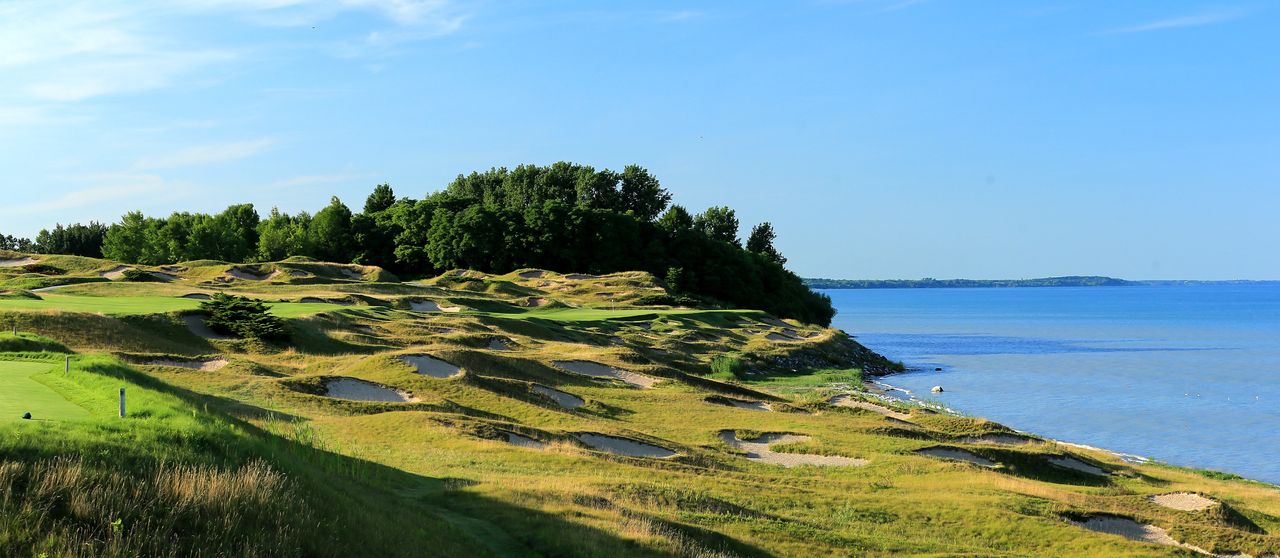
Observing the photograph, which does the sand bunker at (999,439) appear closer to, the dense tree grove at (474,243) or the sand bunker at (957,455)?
the sand bunker at (957,455)

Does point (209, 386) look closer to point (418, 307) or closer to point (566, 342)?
point (566, 342)

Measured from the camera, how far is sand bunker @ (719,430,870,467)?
30422 mm

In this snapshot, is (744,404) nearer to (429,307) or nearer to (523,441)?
(523,441)

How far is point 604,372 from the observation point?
4559 cm

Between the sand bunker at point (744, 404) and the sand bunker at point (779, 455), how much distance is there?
21.3ft

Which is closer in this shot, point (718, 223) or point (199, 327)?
point (199, 327)

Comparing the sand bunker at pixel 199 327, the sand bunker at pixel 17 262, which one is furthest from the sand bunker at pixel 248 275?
the sand bunker at pixel 199 327

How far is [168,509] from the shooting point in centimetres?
1122

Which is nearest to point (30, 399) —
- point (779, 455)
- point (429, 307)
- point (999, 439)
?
point (779, 455)

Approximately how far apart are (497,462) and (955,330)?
139160 mm

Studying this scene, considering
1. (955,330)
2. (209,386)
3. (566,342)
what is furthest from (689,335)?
(955,330)

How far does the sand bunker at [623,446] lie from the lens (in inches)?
1125

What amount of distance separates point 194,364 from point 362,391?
5.97m

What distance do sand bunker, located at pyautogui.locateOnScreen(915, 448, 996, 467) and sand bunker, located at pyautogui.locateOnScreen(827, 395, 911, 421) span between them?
7.22 metres
